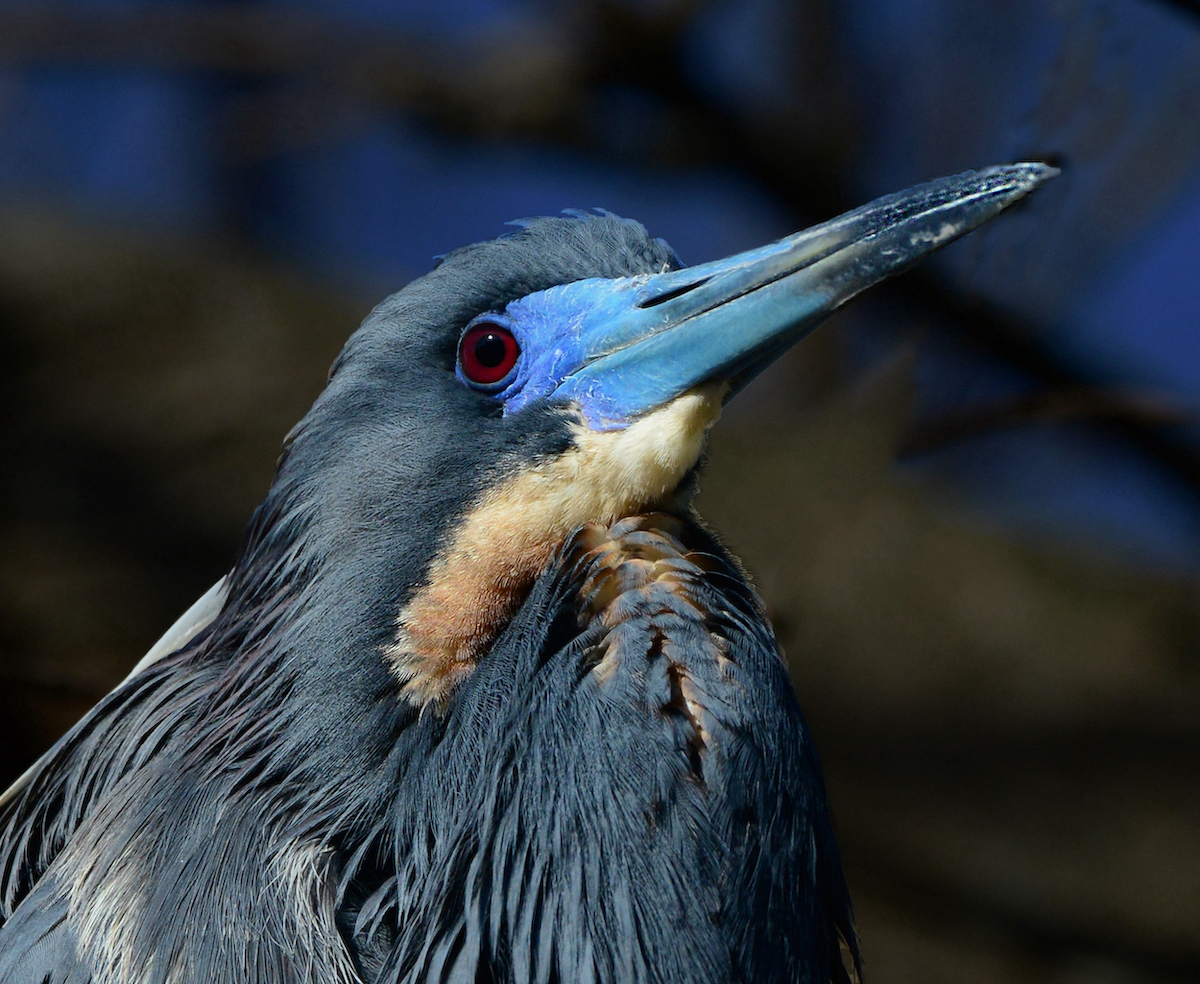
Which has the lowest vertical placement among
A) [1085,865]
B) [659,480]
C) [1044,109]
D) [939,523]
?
[1085,865]

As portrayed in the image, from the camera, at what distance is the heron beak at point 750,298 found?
153cm

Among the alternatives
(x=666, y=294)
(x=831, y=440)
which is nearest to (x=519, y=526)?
(x=666, y=294)

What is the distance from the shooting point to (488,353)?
5.60 ft

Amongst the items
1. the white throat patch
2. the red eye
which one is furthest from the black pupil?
the white throat patch

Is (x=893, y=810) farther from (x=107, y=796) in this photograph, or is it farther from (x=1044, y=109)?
(x=107, y=796)

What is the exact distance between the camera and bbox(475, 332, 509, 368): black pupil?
1.70 metres

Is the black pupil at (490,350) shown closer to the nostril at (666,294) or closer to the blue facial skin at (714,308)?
the blue facial skin at (714,308)

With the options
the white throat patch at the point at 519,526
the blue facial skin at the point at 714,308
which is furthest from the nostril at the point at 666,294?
the white throat patch at the point at 519,526

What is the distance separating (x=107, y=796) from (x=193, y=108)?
6055mm

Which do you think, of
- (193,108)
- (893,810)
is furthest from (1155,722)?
(193,108)

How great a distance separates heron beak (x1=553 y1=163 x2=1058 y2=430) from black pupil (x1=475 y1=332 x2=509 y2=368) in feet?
0.31

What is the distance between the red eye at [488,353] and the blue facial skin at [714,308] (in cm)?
1

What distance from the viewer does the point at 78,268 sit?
6.03 meters

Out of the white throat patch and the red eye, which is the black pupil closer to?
the red eye
